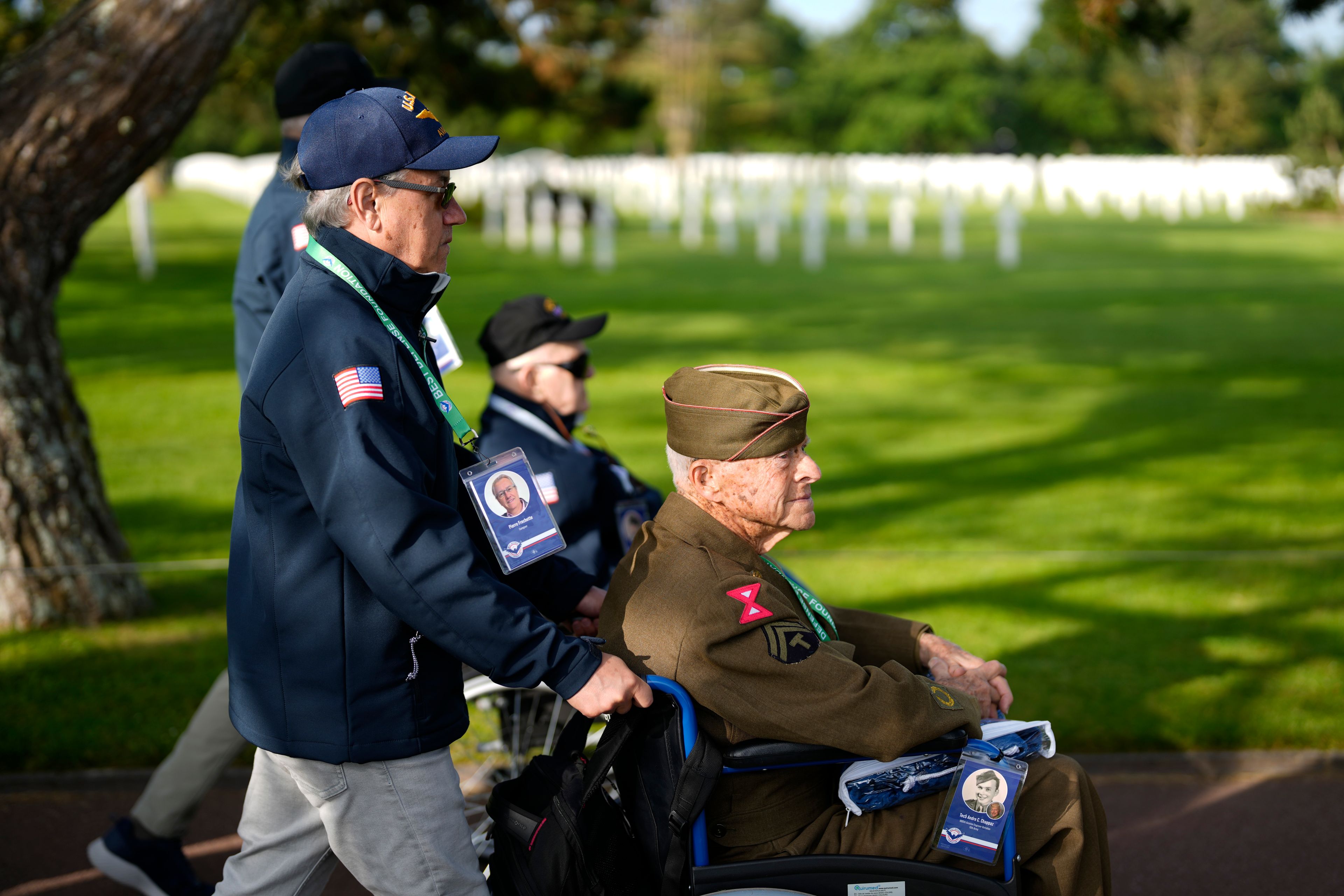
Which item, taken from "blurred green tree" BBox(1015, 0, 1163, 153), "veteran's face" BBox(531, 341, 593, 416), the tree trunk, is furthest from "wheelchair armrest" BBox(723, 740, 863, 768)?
"blurred green tree" BBox(1015, 0, 1163, 153)

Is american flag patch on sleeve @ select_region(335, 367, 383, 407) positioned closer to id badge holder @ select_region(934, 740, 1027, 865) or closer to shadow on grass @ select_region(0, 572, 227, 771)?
id badge holder @ select_region(934, 740, 1027, 865)

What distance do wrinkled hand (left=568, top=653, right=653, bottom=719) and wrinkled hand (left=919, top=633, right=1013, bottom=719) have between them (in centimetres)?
86

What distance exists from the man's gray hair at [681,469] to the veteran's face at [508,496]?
0.35 metres

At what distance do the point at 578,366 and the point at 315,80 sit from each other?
1209 millimetres

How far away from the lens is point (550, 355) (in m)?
4.25

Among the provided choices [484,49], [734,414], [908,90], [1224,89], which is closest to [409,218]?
[734,414]

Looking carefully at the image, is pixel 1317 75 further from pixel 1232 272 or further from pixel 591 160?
pixel 1232 272

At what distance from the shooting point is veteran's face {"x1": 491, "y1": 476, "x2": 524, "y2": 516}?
2.57 metres

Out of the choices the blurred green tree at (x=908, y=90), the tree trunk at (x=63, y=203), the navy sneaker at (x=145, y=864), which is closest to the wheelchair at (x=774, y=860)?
the navy sneaker at (x=145, y=864)

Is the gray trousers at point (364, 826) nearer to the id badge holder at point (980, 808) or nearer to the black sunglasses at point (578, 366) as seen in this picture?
the id badge holder at point (980, 808)

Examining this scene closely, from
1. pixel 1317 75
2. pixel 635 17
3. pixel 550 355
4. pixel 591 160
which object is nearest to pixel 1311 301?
pixel 635 17

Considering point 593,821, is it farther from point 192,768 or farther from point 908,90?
point 908,90

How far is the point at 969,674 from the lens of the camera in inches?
119

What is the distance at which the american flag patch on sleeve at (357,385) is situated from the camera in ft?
7.32
